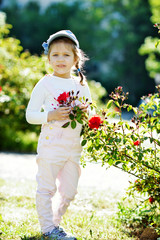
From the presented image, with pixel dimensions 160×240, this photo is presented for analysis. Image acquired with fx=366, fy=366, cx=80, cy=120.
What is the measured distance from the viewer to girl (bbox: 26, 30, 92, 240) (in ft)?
9.10

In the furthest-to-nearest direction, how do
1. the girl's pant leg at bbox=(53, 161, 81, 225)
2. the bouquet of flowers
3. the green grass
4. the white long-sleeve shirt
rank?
the green grass → the girl's pant leg at bbox=(53, 161, 81, 225) → the white long-sleeve shirt → the bouquet of flowers

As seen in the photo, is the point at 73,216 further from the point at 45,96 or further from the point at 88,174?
the point at 88,174

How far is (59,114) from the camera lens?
268 centimetres

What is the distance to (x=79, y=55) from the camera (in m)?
2.96

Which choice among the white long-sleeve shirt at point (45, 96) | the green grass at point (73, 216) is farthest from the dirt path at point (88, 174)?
the white long-sleeve shirt at point (45, 96)

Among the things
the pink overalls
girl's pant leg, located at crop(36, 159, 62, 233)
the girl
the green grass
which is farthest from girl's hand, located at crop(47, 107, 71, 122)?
the green grass

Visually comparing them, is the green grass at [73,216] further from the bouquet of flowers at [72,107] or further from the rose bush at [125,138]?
the bouquet of flowers at [72,107]

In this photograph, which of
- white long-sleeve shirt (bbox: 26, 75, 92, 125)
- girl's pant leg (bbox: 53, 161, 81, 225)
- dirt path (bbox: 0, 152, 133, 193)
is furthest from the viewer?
dirt path (bbox: 0, 152, 133, 193)

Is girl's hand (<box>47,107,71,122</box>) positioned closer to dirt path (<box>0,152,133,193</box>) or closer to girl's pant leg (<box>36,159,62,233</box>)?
girl's pant leg (<box>36,159,62,233</box>)

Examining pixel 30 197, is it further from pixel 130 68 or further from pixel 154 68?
pixel 130 68

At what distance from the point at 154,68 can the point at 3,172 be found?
884cm

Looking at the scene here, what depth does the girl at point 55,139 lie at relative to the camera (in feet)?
9.10

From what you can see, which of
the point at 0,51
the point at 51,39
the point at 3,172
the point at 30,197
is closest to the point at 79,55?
the point at 51,39

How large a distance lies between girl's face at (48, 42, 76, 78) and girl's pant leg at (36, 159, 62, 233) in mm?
735
